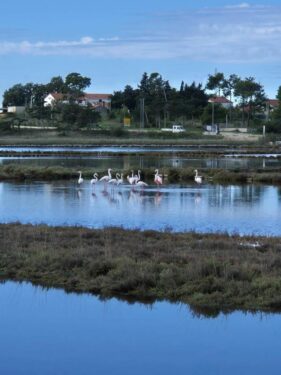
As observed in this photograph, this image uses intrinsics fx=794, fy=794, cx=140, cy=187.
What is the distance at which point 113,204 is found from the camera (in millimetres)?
33469

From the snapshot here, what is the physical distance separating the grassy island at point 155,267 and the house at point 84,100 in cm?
11666

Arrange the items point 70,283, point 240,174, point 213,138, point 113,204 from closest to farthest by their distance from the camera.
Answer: point 70,283 < point 113,204 < point 240,174 < point 213,138

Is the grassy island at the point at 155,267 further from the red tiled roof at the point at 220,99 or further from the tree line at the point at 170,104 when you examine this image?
the red tiled roof at the point at 220,99

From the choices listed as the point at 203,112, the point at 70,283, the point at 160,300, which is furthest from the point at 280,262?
the point at 203,112

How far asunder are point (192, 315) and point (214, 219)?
565 inches

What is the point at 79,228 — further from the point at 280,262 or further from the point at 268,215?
the point at 268,215

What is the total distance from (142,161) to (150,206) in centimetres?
3154

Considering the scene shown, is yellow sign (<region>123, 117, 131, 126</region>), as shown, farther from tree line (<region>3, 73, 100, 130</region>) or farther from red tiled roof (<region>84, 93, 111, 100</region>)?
red tiled roof (<region>84, 93, 111, 100</region>)

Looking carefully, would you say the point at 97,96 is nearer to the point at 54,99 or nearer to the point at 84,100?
the point at 84,100

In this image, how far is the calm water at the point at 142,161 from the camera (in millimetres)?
57531

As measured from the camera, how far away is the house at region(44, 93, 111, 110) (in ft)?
455

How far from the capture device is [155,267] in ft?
51.5

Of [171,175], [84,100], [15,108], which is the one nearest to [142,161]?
[171,175]

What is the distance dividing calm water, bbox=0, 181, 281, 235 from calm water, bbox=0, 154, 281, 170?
14.5 metres
